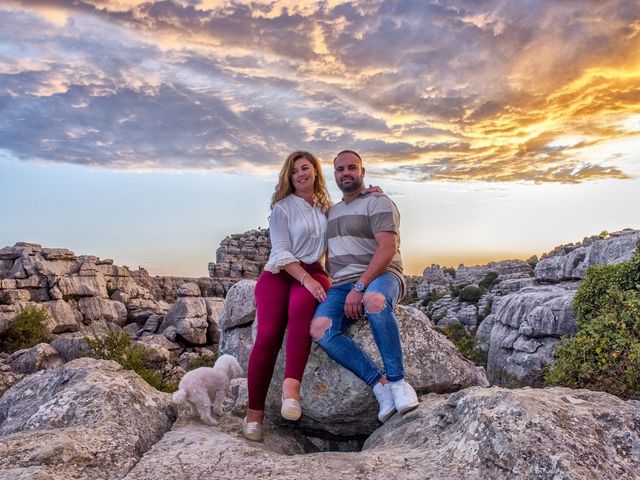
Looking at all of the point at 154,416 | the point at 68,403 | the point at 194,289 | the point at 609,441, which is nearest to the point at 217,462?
the point at 154,416

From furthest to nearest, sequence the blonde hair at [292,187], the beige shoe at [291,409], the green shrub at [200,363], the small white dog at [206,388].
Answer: the green shrub at [200,363] → the blonde hair at [292,187] → the small white dog at [206,388] → the beige shoe at [291,409]

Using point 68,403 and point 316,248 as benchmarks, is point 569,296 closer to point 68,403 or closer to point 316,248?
point 316,248

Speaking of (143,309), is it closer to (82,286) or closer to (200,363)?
(82,286)

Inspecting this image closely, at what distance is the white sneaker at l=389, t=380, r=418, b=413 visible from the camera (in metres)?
5.57

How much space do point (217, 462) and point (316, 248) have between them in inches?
110

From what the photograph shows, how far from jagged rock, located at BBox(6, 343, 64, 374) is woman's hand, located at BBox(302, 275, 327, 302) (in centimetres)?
2223

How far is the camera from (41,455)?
13.9 ft

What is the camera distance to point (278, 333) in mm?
5988

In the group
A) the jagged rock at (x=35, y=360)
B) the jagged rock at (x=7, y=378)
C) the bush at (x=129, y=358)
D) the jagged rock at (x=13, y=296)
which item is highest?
the bush at (x=129, y=358)

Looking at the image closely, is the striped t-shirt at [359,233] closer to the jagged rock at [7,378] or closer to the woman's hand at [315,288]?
the woman's hand at [315,288]

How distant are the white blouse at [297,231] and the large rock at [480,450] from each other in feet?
7.44

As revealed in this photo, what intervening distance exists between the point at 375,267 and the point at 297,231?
111 centimetres

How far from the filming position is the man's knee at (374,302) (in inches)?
223

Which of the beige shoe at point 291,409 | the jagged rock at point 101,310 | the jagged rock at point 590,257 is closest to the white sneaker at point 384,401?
the beige shoe at point 291,409
